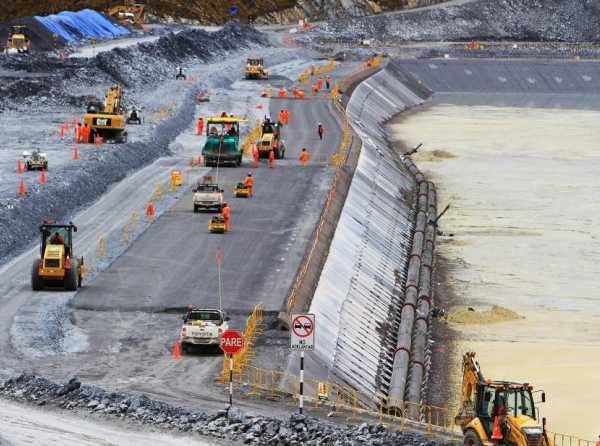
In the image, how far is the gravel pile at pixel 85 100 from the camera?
193 ft

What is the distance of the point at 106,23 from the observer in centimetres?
16575

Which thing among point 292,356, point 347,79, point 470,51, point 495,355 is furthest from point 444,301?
point 470,51

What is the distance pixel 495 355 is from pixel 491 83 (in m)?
121

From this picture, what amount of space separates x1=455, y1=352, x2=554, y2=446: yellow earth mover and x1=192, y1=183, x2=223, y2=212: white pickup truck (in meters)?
33.3

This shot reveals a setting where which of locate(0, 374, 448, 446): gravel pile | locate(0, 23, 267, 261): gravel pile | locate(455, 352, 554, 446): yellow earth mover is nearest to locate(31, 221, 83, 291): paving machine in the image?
A: locate(0, 23, 267, 261): gravel pile

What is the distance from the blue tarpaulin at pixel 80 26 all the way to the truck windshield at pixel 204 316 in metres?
111

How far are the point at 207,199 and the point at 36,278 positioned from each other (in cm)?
1775

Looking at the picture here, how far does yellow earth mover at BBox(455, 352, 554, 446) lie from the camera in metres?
27.1

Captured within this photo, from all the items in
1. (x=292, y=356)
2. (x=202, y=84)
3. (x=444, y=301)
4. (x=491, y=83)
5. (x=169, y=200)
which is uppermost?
(x=491, y=83)

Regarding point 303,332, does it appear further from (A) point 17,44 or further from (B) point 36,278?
(A) point 17,44

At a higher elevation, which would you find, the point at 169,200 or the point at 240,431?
the point at 169,200

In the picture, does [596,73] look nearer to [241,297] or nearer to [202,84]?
[202,84]

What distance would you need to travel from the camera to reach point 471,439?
29000 millimetres

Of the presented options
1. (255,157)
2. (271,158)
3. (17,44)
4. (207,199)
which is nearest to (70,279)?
(207,199)
